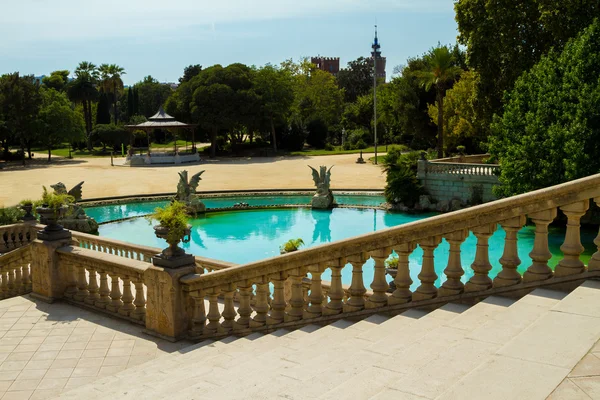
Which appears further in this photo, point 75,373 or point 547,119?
point 547,119

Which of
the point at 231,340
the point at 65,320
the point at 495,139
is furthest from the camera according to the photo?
the point at 495,139

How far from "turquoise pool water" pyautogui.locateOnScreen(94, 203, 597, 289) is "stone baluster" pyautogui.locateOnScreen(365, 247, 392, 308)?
10.8 m

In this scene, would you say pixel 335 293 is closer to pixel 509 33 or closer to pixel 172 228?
pixel 172 228

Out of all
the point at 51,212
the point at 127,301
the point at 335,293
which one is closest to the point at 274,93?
the point at 51,212

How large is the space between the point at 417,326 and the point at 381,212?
24.4m

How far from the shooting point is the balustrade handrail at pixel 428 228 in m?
5.33

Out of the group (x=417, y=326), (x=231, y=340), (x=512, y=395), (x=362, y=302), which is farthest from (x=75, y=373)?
(x=512, y=395)

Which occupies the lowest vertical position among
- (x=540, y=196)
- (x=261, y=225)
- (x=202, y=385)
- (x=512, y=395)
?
(x=261, y=225)

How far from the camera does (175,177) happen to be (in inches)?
1635

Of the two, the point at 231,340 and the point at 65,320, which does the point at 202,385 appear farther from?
the point at 65,320

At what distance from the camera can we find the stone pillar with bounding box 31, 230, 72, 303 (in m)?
9.27

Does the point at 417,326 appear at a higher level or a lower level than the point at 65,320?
higher

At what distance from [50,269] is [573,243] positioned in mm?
7599

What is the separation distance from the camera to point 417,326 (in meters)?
5.37
